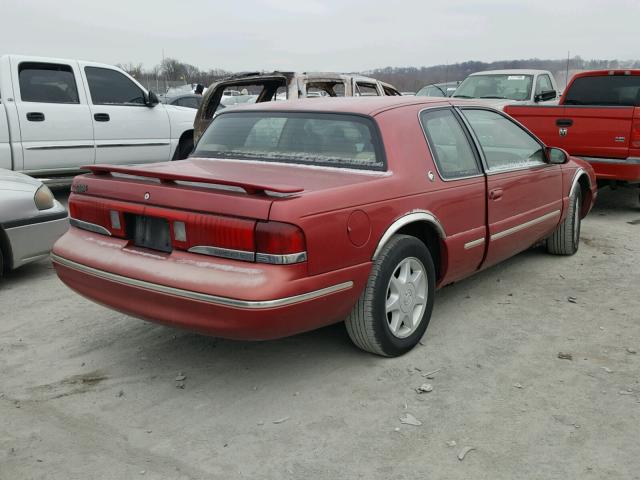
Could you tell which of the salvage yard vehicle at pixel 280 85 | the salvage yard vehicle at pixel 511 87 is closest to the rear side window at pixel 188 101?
the salvage yard vehicle at pixel 511 87

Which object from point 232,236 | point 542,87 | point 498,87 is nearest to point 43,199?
point 232,236

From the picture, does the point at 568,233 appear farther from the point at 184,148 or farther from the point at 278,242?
the point at 184,148

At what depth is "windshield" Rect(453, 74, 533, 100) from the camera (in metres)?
11.4

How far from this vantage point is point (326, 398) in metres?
3.24

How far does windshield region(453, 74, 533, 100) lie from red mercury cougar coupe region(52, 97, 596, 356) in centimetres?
711

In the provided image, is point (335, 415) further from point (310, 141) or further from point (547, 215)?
point (547, 215)

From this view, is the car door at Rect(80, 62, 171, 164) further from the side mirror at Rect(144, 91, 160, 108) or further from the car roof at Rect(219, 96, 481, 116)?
A: the car roof at Rect(219, 96, 481, 116)

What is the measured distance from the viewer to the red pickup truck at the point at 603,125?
7387 mm

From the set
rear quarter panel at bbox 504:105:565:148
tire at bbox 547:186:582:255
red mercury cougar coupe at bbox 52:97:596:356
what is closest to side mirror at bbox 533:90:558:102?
rear quarter panel at bbox 504:105:565:148

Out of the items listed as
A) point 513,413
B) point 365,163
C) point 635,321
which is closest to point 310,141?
point 365,163

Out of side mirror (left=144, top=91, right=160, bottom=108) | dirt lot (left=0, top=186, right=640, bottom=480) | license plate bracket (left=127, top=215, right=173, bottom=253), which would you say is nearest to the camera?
dirt lot (left=0, top=186, right=640, bottom=480)

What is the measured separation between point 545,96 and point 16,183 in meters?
9.09

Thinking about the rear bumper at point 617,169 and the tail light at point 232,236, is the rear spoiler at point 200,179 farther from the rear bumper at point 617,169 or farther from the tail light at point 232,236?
the rear bumper at point 617,169

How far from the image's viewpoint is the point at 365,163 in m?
3.65
